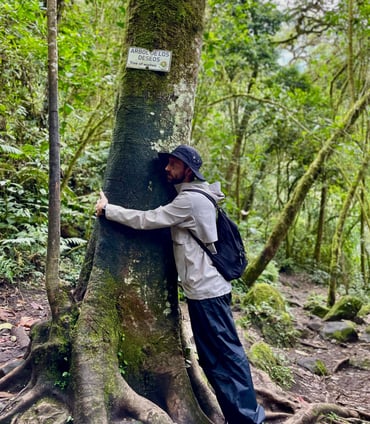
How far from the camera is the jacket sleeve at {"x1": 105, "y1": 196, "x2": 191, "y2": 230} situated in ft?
10.1

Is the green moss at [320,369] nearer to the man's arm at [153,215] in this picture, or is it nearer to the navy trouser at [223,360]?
the navy trouser at [223,360]

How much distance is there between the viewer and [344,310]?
990 cm

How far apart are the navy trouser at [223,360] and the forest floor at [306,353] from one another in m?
1.32

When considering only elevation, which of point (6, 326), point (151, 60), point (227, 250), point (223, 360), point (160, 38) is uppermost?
point (160, 38)

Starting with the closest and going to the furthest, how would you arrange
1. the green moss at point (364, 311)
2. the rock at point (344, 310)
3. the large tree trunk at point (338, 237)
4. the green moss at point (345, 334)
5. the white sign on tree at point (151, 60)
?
the white sign on tree at point (151, 60) < the green moss at point (345, 334) < the rock at point (344, 310) < the large tree trunk at point (338, 237) < the green moss at point (364, 311)

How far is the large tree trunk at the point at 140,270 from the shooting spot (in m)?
3.12

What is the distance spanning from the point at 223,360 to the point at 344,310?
7.69 metres

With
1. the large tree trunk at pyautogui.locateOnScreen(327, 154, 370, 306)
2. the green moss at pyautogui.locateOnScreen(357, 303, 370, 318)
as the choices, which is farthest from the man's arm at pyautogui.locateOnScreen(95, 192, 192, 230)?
the green moss at pyautogui.locateOnScreen(357, 303, 370, 318)

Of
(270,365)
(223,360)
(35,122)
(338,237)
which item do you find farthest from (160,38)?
(338,237)

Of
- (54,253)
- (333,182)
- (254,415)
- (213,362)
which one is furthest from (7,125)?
(333,182)

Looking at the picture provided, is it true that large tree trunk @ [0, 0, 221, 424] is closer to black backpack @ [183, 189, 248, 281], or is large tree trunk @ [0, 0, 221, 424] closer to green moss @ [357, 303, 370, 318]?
black backpack @ [183, 189, 248, 281]

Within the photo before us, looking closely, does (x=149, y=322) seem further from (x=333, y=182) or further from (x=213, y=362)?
(x=333, y=182)

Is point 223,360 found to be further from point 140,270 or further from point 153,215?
point 153,215

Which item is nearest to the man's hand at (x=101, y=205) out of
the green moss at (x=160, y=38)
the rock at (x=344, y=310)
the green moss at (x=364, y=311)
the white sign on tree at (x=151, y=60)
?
the green moss at (x=160, y=38)
